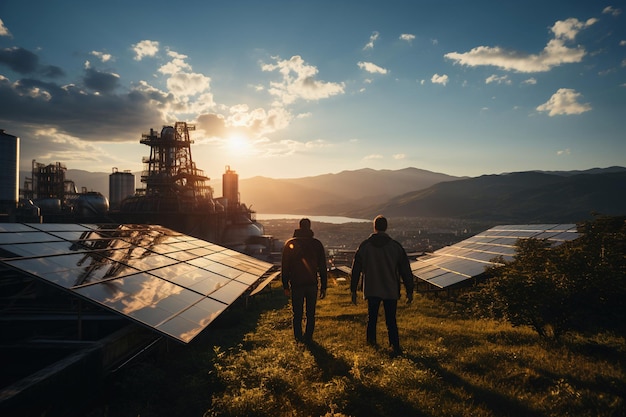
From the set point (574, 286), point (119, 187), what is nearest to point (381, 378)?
point (574, 286)

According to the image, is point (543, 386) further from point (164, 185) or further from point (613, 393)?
point (164, 185)

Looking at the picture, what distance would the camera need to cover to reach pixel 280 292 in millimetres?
21484

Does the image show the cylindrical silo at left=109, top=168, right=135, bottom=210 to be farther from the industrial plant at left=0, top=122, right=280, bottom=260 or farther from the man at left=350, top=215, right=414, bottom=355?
the man at left=350, top=215, right=414, bottom=355

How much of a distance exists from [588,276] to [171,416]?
30.3 ft

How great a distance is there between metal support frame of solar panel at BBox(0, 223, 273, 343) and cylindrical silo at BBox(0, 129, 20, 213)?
41111 millimetres

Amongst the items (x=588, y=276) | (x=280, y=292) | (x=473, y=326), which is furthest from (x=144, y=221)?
(x=588, y=276)

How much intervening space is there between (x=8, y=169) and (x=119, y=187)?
2040 centimetres

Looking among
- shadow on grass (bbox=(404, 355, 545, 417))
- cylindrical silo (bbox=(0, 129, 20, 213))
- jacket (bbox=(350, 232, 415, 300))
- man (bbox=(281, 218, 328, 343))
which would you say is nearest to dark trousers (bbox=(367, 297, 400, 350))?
jacket (bbox=(350, 232, 415, 300))

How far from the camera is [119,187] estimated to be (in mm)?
64500

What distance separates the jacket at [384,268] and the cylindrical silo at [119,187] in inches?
2588

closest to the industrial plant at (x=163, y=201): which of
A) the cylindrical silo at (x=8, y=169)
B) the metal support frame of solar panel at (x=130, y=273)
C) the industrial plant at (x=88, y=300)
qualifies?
the cylindrical silo at (x=8, y=169)

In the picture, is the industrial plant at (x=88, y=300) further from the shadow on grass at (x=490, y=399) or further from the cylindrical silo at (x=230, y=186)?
the cylindrical silo at (x=230, y=186)

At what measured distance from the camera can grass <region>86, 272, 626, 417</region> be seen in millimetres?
5406

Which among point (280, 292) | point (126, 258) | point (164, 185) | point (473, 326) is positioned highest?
point (164, 185)
